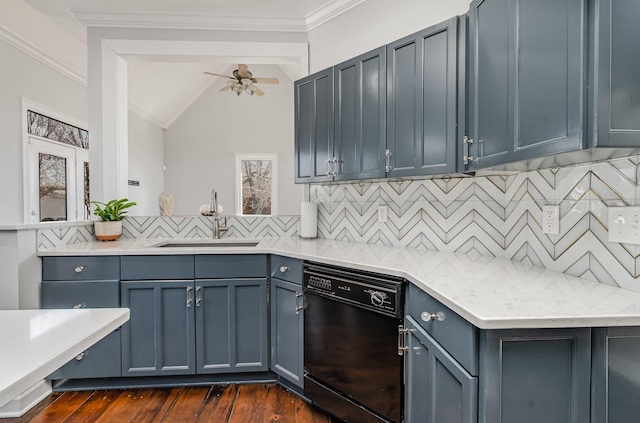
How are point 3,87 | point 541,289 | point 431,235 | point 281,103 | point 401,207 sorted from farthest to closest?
point 281,103, point 3,87, point 401,207, point 431,235, point 541,289

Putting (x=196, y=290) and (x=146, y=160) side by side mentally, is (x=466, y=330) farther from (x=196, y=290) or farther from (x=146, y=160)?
(x=146, y=160)

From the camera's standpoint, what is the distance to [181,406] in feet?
6.73

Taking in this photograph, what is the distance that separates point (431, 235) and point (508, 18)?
4.02ft

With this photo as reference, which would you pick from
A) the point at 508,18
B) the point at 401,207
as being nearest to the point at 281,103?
the point at 401,207

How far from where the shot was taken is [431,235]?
213 centimetres

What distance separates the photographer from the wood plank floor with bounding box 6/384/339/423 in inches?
76.0

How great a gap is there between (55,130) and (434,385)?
5250mm

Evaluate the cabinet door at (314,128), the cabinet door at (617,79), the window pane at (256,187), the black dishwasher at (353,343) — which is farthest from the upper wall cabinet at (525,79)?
the window pane at (256,187)

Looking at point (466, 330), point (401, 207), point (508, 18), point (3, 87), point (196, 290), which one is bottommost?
point (196, 290)

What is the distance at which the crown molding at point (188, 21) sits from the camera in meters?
2.71

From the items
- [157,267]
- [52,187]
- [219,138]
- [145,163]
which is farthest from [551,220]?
[219,138]

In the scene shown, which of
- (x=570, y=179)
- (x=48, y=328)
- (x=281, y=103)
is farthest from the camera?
(x=281, y=103)

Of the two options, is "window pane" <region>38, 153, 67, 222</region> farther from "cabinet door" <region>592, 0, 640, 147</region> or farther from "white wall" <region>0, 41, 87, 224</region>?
"cabinet door" <region>592, 0, 640, 147</region>

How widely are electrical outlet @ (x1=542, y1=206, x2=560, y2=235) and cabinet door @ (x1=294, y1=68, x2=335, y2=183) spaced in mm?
1219
